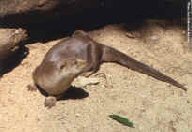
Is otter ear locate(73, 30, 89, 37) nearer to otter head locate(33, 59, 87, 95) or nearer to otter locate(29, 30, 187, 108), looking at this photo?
otter locate(29, 30, 187, 108)

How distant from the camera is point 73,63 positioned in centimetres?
460

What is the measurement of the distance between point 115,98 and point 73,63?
1.72ft

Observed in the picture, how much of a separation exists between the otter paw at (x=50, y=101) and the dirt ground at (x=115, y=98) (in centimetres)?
3

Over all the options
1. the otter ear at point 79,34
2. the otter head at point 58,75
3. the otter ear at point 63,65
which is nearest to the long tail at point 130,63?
the otter ear at point 79,34

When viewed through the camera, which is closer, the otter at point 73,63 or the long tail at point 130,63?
the otter at point 73,63

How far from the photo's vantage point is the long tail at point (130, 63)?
516 cm

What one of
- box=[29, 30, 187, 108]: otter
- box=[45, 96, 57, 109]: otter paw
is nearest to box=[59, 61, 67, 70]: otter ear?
box=[29, 30, 187, 108]: otter

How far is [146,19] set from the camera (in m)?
5.93

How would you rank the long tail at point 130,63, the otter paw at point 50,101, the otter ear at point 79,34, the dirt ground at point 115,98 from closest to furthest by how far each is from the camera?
1. the dirt ground at point 115,98
2. the otter paw at point 50,101
3. the long tail at point 130,63
4. the otter ear at point 79,34

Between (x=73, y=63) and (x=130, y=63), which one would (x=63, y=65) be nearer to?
(x=73, y=63)

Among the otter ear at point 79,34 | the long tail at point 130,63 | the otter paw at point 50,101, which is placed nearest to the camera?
the otter paw at point 50,101

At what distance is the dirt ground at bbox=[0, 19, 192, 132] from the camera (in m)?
4.62

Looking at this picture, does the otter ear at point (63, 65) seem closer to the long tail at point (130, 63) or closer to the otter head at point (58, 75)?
the otter head at point (58, 75)

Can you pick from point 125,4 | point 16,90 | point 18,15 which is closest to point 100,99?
point 16,90
